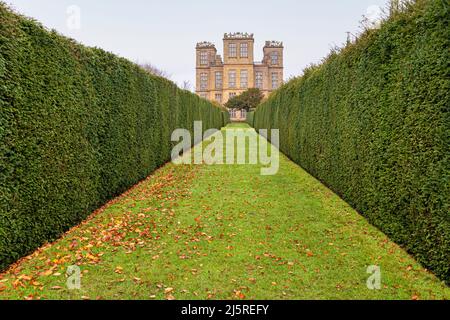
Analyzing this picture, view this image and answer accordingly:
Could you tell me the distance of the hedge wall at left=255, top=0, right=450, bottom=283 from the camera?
3.98m

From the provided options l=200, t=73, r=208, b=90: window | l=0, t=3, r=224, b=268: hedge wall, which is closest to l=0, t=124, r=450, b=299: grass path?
l=0, t=3, r=224, b=268: hedge wall

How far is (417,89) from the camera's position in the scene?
14.6 ft

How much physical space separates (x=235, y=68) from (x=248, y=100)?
1504 cm

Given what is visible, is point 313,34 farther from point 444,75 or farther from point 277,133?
point 444,75

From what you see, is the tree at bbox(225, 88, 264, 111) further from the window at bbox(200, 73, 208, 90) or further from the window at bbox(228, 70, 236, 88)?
the window at bbox(200, 73, 208, 90)

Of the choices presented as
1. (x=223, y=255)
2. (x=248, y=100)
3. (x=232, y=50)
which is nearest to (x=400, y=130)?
(x=223, y=255)

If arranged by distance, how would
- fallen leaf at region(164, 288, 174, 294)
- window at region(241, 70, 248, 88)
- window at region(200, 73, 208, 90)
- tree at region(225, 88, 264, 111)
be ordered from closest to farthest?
fallen leaf at region(164, 288, 174, 294)
tree at region(225, 88, 264, 111)
window at region(241, 70, 248, 88)
window at region(200, 73, 208, 90)

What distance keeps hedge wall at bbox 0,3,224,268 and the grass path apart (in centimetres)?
41

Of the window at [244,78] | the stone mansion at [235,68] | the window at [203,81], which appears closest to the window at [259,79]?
the stone mansion at [235,68]

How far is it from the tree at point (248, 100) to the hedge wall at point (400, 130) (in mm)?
50046

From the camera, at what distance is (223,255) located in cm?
477

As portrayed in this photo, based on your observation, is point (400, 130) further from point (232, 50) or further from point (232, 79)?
point (232, 50)
